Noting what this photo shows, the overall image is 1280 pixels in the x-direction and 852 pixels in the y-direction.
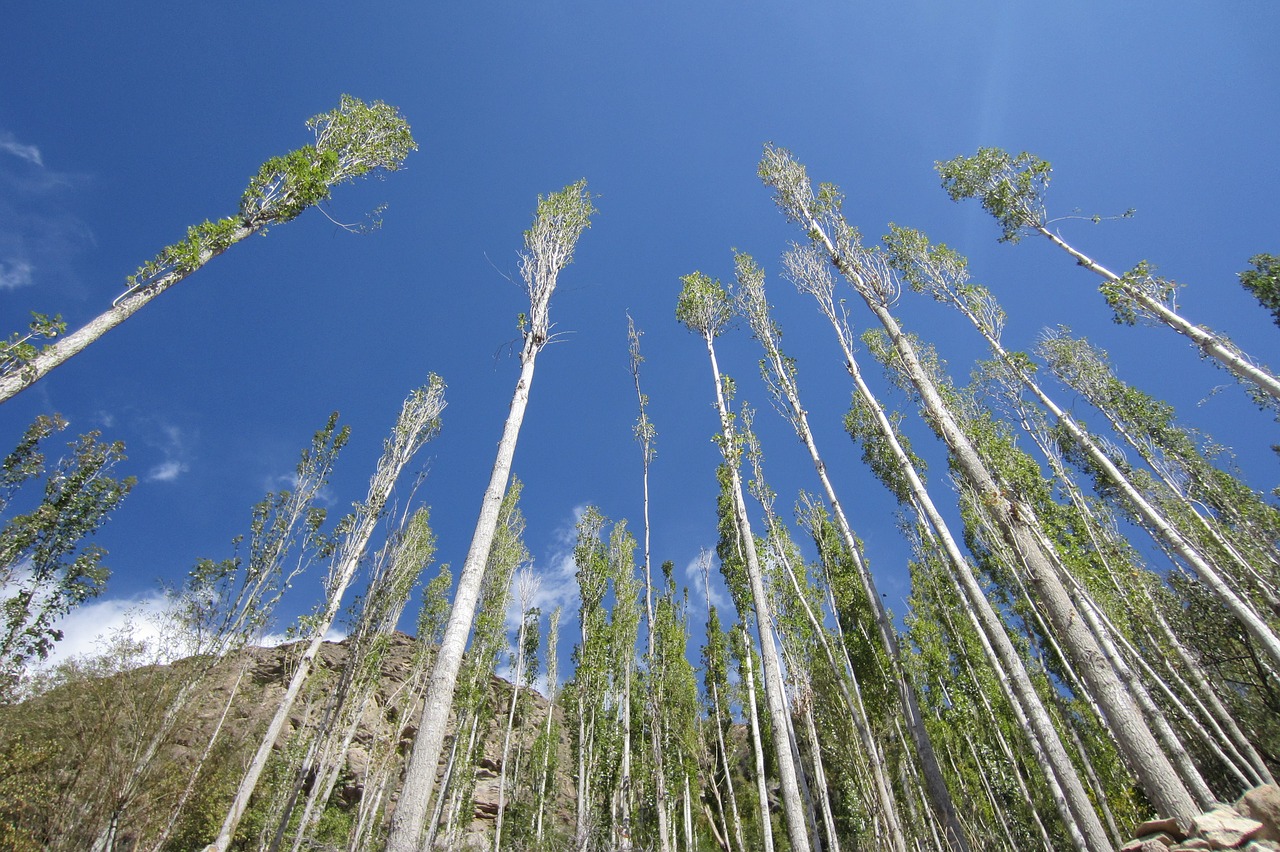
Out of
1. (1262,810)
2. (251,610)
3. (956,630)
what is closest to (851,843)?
(956,630)

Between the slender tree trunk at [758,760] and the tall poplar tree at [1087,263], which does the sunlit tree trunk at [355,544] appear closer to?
the slender tree trunk at [758,760]

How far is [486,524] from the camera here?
17.9ft

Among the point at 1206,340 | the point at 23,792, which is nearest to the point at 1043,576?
the point at 1206,340

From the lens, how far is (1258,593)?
40.8 ft

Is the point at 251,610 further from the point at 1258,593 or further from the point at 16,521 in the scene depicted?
the point at 1258,593

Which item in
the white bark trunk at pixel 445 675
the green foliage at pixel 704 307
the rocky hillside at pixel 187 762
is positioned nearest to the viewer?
the white bark trunk at pixel 445 675

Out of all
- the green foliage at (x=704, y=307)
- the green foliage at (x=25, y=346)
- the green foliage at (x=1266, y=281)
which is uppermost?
the green foliage at (x=704, y=307)

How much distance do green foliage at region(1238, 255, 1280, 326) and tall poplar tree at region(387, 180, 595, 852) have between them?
14286 mm

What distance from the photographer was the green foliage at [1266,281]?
10234 mm

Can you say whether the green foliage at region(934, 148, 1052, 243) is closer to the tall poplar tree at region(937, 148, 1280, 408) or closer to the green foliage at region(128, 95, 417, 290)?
the tall poplar tree at region(937, 148, 1280, 408)

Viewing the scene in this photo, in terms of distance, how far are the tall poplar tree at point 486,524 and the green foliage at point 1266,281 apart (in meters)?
14.3

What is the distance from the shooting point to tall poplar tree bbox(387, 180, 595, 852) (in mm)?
3773

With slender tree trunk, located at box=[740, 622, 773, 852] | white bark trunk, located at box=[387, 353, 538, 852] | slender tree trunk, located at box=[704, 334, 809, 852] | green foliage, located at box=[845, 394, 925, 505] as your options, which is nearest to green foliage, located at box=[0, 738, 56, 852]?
white bark trunk, located at box=[387, 353, 538, 852]

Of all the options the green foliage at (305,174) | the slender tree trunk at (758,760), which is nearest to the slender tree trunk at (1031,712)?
the slender tree trunk at (758,760)
